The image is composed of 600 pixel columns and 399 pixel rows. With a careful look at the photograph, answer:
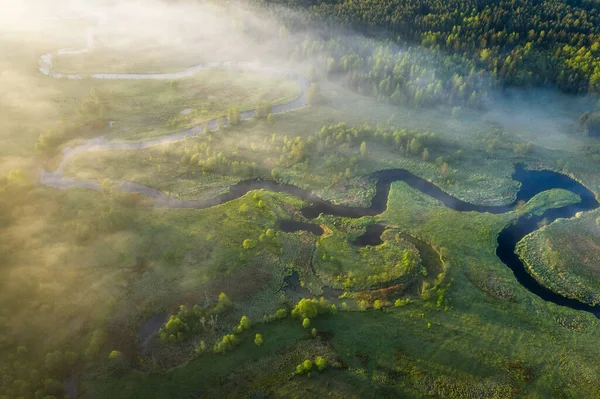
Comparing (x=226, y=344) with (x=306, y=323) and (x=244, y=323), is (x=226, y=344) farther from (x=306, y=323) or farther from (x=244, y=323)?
(x=306, y=323)

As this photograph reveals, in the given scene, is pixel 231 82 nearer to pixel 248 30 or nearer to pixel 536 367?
pixel 248 30

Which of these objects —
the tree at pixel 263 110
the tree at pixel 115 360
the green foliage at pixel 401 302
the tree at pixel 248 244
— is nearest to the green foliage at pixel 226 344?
the tree at pixel 115 360

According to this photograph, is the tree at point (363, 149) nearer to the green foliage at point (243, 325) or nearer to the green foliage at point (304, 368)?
the green foliage at point (243, 325)

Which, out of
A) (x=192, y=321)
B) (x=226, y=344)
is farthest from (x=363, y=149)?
(x=226, y=344)

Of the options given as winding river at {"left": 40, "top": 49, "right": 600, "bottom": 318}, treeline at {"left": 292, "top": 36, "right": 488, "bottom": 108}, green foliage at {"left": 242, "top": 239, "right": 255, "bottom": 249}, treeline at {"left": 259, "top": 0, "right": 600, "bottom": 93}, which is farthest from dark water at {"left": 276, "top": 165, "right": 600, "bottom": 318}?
treeline at {"left": 259, "top": 0, "right": 600, "bottom": 93}

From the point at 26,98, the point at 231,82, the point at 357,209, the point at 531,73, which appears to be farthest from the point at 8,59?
the point at 531,73

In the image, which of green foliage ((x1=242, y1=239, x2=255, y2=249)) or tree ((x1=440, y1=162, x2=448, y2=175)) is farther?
tree ((x1=440, y1=162, x2=448, y2=175))

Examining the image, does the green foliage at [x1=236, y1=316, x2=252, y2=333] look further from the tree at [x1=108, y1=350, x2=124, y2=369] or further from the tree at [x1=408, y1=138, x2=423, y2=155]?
the tree at [x1=408, y1=138, x2=423, y2=155]
